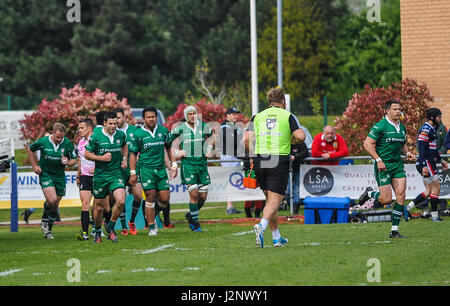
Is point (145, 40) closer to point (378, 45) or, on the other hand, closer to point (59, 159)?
point (378, 45)

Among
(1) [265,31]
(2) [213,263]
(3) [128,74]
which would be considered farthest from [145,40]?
(2) [213,263]

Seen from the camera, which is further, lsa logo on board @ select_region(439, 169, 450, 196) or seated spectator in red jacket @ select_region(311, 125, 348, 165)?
seated spectator in red jacket @ select_region(311, 125, 348, 165)

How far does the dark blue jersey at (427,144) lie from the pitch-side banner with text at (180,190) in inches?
168

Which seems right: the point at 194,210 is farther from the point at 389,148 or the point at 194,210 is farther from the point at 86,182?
the point at 389,148

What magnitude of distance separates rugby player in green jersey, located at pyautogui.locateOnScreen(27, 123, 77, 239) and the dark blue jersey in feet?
21.8

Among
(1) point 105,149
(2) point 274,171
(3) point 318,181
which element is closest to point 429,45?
(3) point 318,181

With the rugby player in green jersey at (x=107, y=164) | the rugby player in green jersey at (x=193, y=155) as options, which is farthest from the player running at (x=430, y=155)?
the rugby player in green jersey at (x=107, y=164)

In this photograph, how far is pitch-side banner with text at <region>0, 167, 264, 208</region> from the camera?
20219mm

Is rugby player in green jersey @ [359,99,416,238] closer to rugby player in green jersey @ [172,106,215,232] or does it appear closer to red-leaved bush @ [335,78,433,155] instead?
rugby player in green jersey @ [172,106,215,232]

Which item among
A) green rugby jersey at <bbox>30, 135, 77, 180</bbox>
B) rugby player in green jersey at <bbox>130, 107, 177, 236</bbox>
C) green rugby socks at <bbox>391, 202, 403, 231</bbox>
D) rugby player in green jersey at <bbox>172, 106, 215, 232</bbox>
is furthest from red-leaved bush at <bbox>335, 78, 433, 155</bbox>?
green rugby jersey at <bbox>30, 135, 77, 180</bbox>

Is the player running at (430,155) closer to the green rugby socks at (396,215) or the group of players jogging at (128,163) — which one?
the group of players jogging at (128,163)

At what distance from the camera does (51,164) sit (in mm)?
16312

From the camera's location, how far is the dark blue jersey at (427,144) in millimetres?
17234

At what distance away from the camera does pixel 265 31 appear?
60.3 meters
